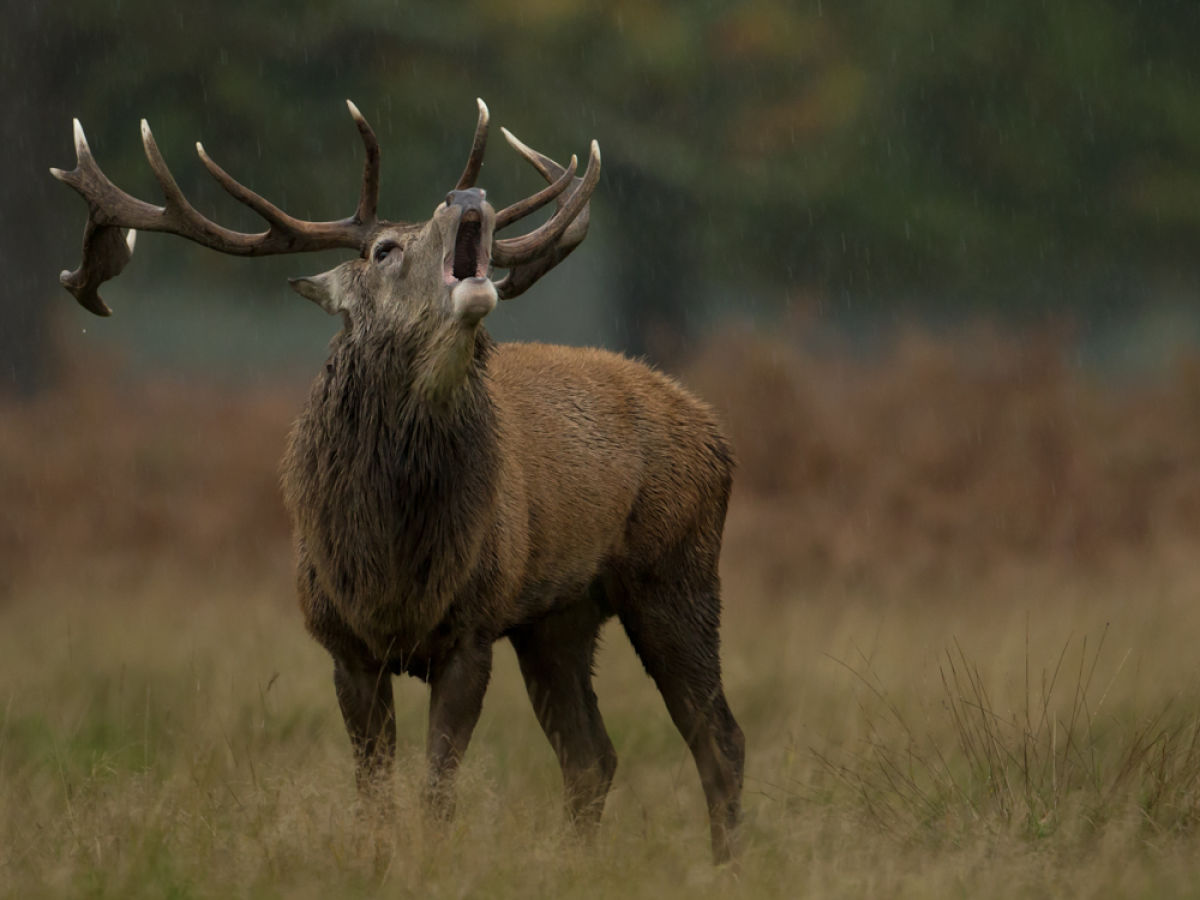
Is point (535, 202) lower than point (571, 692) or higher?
higher

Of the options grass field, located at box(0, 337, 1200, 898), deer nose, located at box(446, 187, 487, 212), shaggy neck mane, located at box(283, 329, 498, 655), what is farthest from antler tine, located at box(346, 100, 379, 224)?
grass field, located at box(0, 337, 1200, 898)

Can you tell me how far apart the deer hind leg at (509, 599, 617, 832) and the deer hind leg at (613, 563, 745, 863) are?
0.19m

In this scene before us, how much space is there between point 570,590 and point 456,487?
867 mm

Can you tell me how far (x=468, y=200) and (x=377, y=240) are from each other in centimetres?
52

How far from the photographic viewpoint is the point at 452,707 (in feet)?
18.3

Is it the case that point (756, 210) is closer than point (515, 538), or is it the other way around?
point (515, 538)

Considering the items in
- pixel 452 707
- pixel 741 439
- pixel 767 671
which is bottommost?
pixel 767 671

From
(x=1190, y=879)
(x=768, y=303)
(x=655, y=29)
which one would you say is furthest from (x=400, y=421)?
(x=768, y=303)

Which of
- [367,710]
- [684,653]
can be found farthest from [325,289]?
[684,653]

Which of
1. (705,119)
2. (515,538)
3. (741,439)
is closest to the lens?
(515,538)

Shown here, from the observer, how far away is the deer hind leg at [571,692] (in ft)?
21.9

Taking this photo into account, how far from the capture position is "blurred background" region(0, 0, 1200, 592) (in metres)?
11.2

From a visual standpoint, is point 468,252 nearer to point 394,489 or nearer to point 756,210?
point 394,489

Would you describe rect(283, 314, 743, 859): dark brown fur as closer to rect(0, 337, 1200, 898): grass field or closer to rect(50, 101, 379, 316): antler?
rect(0, 337, 1200, 898): grass field
